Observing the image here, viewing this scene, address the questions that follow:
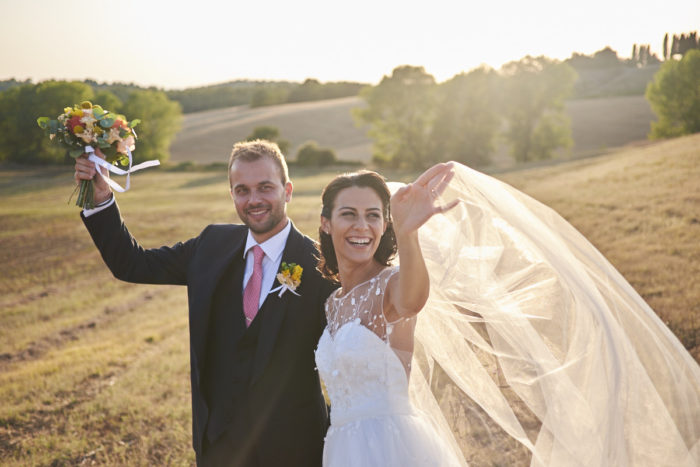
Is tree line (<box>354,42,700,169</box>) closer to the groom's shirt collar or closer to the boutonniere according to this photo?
the groom's shirt collar

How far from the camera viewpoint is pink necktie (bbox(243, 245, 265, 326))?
3.28 m

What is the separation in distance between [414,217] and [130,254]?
234 cm

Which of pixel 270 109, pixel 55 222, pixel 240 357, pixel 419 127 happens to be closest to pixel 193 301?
pixel 240 357

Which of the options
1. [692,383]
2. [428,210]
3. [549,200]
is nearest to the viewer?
[428,210]

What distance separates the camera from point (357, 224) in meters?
2.91

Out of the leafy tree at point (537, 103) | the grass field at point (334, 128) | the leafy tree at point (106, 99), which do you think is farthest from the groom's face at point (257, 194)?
the grass field at point (334, 128)

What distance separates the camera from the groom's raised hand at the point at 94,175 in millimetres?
3492

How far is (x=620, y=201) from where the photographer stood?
39.8 feet

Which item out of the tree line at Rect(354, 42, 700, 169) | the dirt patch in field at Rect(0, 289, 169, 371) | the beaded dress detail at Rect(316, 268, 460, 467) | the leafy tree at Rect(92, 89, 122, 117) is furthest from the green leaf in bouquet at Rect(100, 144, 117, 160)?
the tree line at Rect(354, 42, 700, 169)

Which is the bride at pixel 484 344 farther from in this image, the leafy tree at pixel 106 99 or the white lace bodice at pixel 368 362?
the leafy tree at pixel 106 99

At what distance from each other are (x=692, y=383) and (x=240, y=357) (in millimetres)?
2507

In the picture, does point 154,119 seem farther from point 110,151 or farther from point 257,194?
point 257,194

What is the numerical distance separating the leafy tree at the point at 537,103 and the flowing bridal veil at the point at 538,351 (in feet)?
148

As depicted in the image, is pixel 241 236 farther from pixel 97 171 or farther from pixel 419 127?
pixel 419 127
